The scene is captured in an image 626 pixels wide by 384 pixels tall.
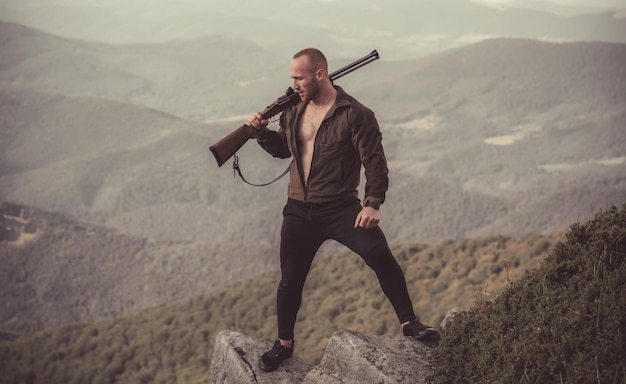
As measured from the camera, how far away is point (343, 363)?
6309 mm

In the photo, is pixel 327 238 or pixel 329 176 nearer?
pixel 329 176

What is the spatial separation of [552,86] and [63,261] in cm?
11967

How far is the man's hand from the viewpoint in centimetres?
582

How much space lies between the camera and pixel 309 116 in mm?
6195

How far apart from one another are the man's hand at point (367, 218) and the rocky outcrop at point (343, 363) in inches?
45.4

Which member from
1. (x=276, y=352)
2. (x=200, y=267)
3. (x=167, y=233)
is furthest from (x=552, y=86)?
(x=276, y=352)

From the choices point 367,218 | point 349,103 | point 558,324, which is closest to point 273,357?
point 367,218

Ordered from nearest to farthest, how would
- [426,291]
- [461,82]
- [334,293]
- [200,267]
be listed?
[426,291] → [334,293] → [200,267] → [461,82]

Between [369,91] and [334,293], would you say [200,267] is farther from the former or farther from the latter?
[369,91]

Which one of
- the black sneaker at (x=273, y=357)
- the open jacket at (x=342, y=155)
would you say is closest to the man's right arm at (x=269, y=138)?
the open jacket at (x=342, y=155)

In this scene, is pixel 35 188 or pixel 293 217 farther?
pixel 35 188

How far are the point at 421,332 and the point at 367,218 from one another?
129cm

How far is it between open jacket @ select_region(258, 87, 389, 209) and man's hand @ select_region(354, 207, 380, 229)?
53mm

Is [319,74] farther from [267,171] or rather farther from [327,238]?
[267,171]
